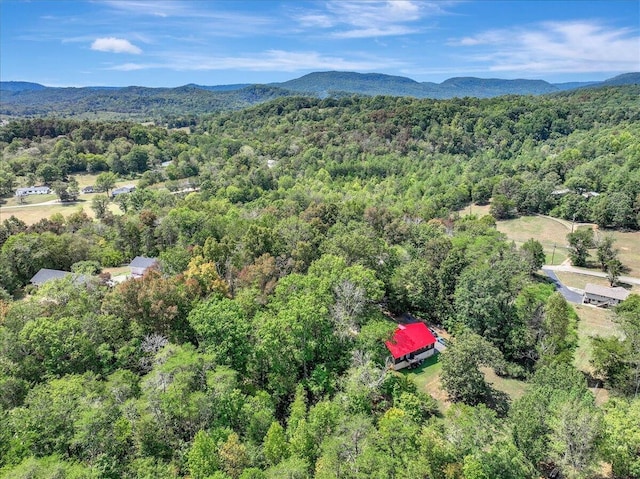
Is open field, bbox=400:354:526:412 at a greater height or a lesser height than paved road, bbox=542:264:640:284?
greater

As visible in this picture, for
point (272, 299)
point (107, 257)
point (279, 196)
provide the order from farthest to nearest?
point (279, 196)
point (107, 257)
point (272, 299)

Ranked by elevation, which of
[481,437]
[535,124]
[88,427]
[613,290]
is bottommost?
[613,290]

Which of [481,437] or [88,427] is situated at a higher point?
[88,427]

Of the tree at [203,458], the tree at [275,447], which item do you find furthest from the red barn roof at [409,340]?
the tree at [203,458]

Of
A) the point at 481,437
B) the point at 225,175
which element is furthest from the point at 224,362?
the point at 225,175

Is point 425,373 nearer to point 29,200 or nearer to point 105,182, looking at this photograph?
point 105,182

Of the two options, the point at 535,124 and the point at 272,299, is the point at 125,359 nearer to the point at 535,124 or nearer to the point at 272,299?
Answer: the point at 272,299

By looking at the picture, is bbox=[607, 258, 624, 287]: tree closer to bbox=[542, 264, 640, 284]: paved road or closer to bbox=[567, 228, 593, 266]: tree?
bbox=[542, 264, 640, 284]: paved road

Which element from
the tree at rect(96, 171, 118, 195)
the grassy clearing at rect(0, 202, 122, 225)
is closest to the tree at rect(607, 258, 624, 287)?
the grassy clearing at rect(0, 202, 122, 225)
